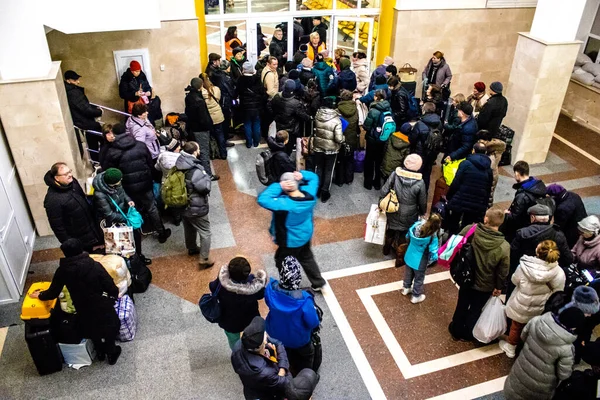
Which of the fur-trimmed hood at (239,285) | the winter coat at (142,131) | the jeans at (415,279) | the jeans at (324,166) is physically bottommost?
the jeans at (415,279)

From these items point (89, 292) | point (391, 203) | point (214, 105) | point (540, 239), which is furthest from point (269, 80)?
point (540, 239)

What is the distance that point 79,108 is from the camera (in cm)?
797

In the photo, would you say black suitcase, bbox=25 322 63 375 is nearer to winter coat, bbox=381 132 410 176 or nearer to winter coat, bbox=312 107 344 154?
winter coat, bbox=312 107 344 154

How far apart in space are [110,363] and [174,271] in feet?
5.21

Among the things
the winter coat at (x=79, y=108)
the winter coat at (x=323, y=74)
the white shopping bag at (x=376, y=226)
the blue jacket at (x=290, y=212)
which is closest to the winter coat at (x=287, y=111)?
the winter coat at (x=323, y=74)

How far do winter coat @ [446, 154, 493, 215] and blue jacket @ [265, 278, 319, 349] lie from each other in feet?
10.4

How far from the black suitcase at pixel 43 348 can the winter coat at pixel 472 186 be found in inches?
197

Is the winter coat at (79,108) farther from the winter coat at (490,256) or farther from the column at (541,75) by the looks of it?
the column at (541,75)

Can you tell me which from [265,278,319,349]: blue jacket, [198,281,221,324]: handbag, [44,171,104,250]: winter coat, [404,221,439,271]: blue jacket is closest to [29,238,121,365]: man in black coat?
[44,171,104,250]: winter coat

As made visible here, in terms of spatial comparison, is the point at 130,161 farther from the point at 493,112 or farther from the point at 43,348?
the point at 493,112

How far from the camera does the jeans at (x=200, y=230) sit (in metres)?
6.48

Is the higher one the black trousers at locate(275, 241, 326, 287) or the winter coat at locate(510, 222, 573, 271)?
the winter coat at locate(510, 222, 573, 271)

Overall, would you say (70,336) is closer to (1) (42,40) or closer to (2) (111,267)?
(2) (111,267)

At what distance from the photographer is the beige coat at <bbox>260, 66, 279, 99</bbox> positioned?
9.48 m
